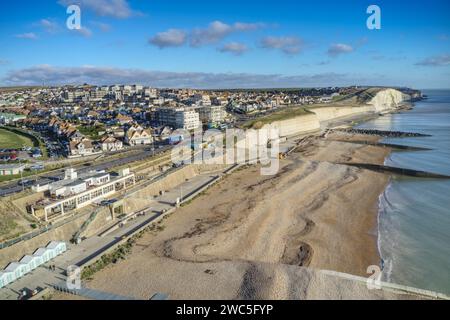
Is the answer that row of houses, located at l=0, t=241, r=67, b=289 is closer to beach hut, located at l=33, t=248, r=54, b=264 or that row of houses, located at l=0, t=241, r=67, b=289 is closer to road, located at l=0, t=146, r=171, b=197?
beach hut, located at l=33, t=248, r=54, b=264

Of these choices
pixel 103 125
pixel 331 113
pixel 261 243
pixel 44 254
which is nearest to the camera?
pixel 44 254

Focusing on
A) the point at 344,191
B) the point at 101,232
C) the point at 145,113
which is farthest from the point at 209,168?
the point at 145,113

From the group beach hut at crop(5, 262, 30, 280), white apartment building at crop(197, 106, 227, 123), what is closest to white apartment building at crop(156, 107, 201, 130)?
white apartment building at crop(197, 106, 227, 123)

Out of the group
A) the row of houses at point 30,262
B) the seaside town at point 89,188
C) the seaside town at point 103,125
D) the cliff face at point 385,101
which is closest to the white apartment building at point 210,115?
the seaside town at point 103,125

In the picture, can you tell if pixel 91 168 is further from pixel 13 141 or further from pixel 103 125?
pixel 103 125

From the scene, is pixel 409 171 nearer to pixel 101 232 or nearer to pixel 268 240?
pixel 268 240

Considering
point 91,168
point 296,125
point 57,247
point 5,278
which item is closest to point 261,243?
point 57,247
